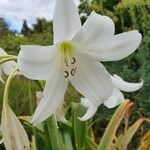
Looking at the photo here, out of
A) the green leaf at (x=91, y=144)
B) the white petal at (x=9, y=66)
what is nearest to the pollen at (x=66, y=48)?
the white petal at (x=9, y=66)

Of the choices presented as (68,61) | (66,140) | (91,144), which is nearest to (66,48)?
(68,61)

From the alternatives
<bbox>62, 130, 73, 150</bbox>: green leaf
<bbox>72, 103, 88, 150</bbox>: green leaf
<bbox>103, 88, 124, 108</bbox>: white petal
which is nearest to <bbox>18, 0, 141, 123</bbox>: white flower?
<bbox>103, 88, 124, 108</bbox>: white petal

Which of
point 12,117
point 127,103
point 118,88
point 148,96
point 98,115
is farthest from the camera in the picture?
point 98,115

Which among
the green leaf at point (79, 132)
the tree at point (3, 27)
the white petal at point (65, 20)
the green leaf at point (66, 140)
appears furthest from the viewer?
the tree at point (3, 27)

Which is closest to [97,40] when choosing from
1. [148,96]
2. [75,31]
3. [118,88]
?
[75,31]

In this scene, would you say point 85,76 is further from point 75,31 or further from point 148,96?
point 148,96

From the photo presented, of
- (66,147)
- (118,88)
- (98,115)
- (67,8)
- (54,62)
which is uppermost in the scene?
(67,8)

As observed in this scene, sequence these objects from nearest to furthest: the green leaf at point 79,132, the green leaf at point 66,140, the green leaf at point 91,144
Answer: the green leaf at point 66,140, the green leaf at point 79,132, the green leaf at point 91,144

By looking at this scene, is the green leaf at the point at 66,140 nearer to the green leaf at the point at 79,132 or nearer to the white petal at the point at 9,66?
the green leaf at the point at 79,132

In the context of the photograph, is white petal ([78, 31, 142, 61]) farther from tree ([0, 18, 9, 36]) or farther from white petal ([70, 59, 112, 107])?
tree ([0, 18, 9, 36])
